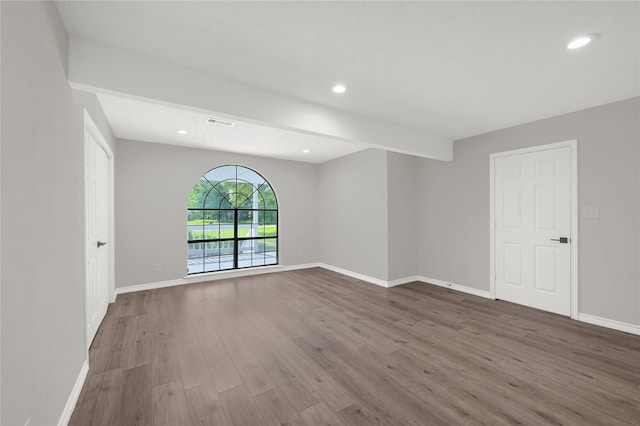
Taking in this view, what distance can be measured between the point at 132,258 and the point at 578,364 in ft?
19.0

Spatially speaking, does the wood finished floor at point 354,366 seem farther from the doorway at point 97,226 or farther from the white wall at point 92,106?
the white wall at point 92,106

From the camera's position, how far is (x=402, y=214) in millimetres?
4957

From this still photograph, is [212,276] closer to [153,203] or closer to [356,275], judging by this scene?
[153,203]

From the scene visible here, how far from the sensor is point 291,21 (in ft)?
5.67

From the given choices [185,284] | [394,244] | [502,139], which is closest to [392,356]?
[394,244]

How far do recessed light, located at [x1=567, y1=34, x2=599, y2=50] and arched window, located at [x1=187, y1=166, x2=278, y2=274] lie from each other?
5.10 metres

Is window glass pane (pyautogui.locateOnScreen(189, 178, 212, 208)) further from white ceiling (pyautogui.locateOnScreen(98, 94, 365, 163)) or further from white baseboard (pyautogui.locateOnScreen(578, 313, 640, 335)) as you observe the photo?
white baseboard (pyautogui.locateOnScreen(578, 313, 640, 335))

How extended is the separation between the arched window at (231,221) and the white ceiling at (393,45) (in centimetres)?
334

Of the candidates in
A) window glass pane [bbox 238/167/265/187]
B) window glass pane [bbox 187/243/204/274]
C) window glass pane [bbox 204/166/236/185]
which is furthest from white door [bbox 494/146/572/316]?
window glass pane [bbox 187/243/204/274]

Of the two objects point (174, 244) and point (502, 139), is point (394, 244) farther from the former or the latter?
point (174, 244)

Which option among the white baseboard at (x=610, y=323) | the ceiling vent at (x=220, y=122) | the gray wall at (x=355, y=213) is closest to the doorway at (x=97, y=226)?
the ceiling vent at (x=220, y=122)

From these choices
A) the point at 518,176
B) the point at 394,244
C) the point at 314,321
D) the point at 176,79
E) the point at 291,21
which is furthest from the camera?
the point at 394,244

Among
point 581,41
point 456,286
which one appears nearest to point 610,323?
point 456,286

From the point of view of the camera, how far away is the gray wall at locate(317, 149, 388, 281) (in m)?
4.87
